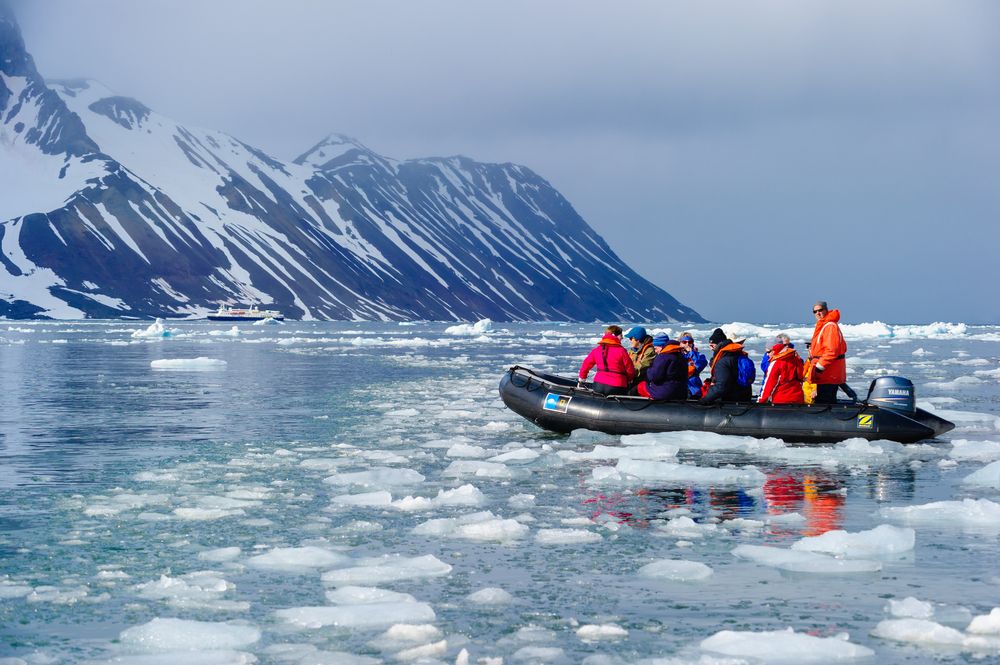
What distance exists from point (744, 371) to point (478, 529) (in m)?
9.41

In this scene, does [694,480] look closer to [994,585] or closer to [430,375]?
[994,585]

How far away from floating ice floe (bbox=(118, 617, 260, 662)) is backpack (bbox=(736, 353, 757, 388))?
43.0ft

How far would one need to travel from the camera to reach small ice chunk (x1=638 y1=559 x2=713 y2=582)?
31.3 ft

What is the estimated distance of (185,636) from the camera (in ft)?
25.4

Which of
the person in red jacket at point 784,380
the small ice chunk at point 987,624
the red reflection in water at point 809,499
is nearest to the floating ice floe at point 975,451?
the person in red jacket at point 784,380

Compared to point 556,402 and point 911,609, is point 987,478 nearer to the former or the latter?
point 911,609

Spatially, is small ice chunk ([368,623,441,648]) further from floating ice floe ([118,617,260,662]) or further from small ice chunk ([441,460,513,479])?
small ice chunk ([441,460,513,479])

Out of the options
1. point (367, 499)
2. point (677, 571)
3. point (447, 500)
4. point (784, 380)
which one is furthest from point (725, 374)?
point (677, 571)

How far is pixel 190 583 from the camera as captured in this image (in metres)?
9.26

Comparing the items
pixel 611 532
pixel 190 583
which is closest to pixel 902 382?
pixel 611 532

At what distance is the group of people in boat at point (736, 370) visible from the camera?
19312 mm

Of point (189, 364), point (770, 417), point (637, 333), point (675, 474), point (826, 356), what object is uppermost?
point (637, 333)

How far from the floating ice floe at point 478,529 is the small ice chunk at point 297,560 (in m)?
1.42

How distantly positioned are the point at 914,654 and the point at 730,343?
11905 millimetres
